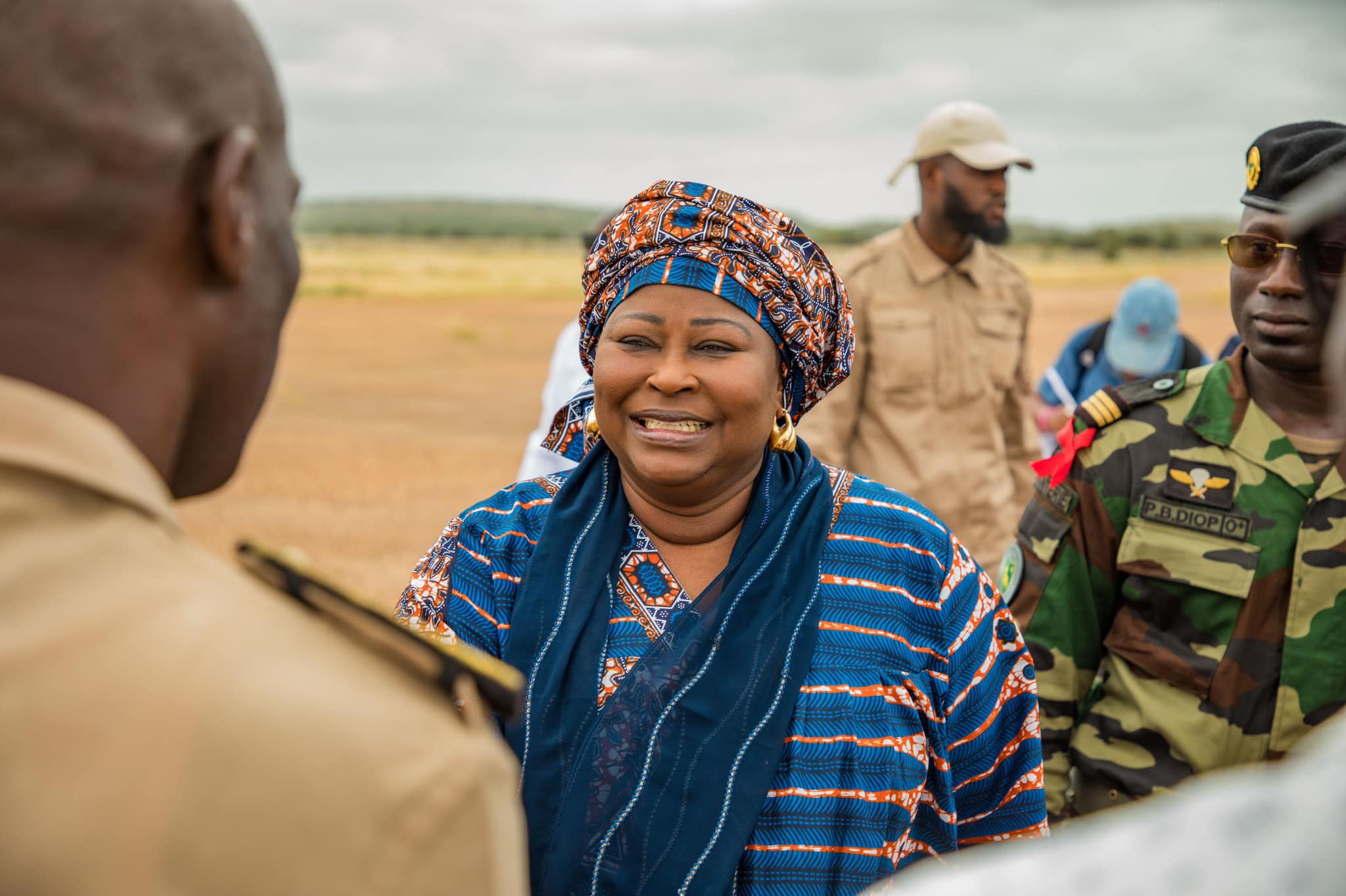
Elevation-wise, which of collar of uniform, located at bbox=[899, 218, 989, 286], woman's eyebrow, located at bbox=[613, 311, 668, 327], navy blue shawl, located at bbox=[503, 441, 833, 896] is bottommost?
navy blue shawl, located at bbox=[503, 441, 833, 896]

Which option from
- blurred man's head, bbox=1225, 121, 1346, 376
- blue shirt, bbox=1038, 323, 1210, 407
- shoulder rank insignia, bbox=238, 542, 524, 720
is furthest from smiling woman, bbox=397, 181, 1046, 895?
blue shirt, bbox=1038, 323, 1210, 407

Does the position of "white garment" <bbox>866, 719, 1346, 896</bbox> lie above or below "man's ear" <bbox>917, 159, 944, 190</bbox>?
below

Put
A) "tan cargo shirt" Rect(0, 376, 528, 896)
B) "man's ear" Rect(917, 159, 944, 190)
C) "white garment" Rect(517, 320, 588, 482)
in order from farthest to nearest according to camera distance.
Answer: "man's ear" Rect(917, 159, 944, 190) → "white garment" Rect(517, 320, 588, 482) → "tan cargo shirt" Rect(0, 376, 528, 896)

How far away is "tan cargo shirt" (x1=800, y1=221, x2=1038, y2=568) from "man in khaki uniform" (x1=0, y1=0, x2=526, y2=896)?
456cm

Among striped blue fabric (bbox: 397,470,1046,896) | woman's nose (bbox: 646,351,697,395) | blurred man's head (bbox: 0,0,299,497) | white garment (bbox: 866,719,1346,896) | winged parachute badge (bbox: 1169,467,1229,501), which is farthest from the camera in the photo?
winged parachute badge (bbox: 1169,467,1229,501)

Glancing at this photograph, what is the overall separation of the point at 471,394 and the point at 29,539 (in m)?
19.3

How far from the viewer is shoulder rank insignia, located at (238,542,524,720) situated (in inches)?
44.5

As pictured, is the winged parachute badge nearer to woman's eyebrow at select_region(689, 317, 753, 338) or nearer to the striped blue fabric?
the striped blue fabric

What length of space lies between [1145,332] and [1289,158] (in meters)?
3.69

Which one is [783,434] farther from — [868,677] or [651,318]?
[868,677]

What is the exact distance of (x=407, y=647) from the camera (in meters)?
1.15

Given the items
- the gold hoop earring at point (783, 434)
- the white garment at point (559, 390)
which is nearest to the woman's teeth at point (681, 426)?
the gold hoop earring at point (783, 434)

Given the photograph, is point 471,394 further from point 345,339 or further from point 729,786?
point 729,786

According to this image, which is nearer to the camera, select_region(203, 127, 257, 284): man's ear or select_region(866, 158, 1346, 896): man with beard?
select_region(866, 158, 1346, 896): man with beard
